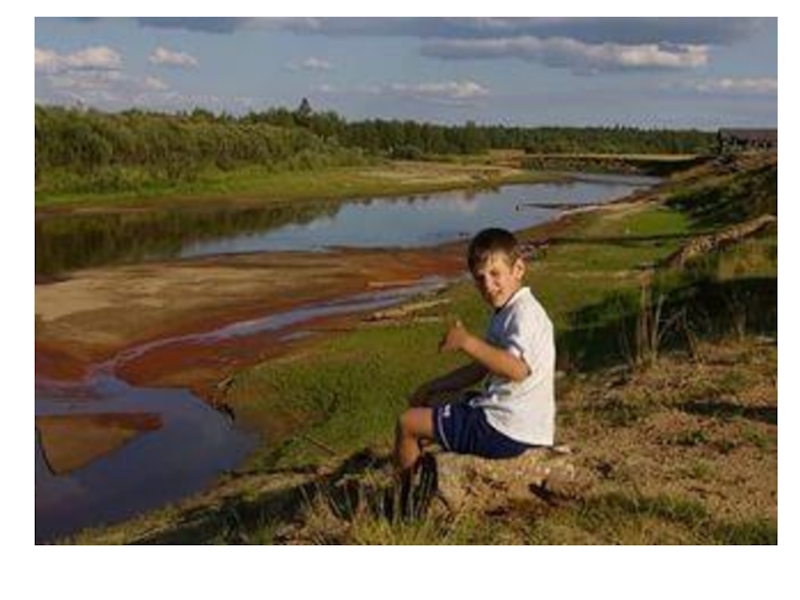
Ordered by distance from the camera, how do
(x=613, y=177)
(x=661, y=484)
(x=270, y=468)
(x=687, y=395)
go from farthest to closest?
(x=613, y=177) < (x=270, y=468) < (x=687, y=395) < (x=661, y=484)

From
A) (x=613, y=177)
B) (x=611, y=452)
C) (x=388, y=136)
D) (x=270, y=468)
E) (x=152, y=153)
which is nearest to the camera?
(x=611, y=452)

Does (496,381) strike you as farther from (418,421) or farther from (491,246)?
(491,246)

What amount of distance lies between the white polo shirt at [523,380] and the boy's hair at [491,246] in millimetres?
201

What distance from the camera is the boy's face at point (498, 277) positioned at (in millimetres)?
4953

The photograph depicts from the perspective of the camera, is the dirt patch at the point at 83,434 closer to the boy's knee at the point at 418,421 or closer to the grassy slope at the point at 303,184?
the boy's knee at the point at 418,421

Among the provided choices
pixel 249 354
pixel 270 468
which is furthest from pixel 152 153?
pixel 270 468

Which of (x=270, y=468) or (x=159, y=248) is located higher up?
(x=159, y=248)

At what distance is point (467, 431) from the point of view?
5.32 meters

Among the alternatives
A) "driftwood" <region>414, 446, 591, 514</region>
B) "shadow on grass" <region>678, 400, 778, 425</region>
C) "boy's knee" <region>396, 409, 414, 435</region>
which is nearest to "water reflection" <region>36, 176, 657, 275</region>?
"shadow on grass" <region>678, 400, 778, 425</region>

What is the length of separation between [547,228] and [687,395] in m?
28.2

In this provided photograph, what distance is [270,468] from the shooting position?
35.8 ft

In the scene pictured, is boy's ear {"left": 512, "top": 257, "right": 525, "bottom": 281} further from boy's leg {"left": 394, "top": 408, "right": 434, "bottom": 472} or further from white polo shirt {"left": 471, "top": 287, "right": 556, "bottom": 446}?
boy's leg {"left": 394, "top": 408, "right": 434, "bottom": 472}

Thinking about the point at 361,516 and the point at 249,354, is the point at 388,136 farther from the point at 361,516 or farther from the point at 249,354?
the point at 361,516

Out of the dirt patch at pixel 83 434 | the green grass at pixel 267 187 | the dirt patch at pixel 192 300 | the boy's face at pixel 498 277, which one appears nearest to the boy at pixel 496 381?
the boy's face at pixel 498 277
